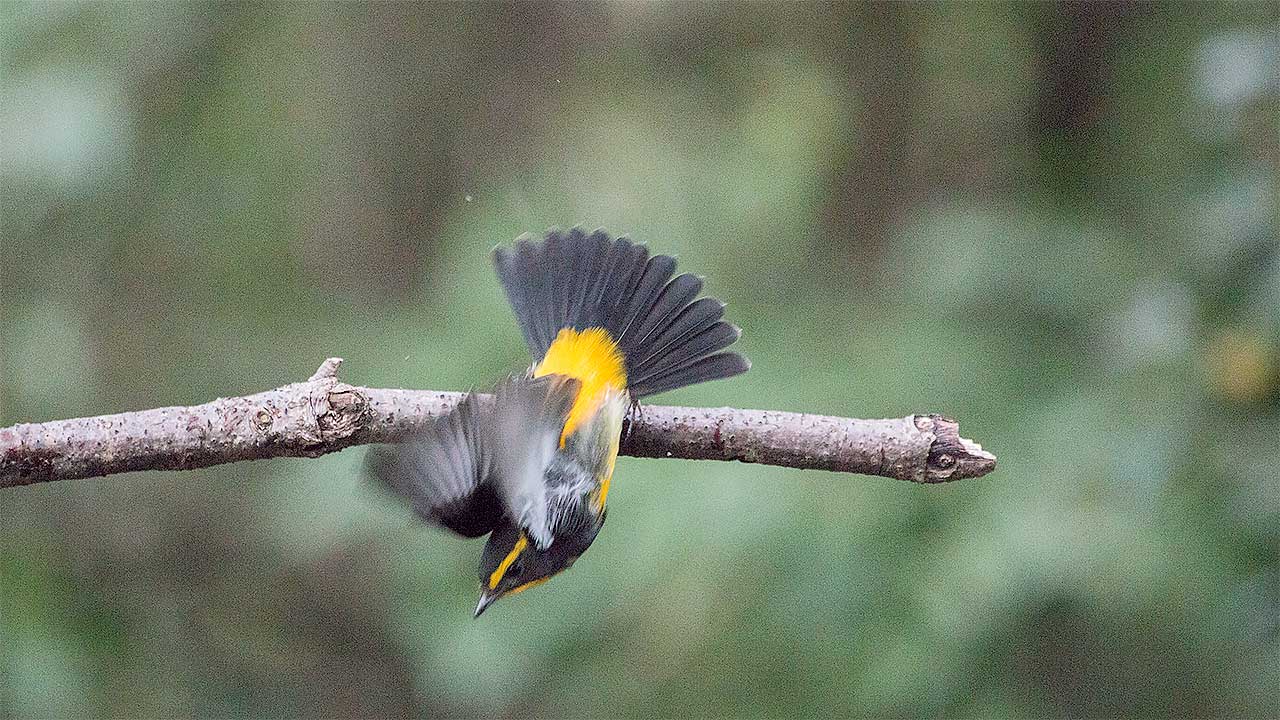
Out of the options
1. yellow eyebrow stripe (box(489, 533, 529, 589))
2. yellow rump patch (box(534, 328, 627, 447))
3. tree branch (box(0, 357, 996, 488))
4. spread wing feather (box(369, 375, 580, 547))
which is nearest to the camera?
tree branch (box(0, 357, 996, 488))

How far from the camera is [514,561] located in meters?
2.43

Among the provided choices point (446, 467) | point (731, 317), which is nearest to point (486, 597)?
point (446, 467)

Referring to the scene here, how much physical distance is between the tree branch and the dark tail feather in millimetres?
536

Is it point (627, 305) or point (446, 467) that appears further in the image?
point (627, 305)

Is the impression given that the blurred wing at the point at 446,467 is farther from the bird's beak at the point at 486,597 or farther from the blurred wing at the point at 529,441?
the bird's beak at the point at 486,597

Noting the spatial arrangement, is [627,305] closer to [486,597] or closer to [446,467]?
[486,597]

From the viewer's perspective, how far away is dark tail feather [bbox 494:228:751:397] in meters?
2.62

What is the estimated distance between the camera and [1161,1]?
14.4 feet

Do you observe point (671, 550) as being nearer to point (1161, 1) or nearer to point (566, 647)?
point (566, 647)

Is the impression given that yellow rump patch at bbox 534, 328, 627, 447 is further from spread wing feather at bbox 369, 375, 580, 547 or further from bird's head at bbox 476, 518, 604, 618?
bird's head at bbox 476, 518, 604, 618

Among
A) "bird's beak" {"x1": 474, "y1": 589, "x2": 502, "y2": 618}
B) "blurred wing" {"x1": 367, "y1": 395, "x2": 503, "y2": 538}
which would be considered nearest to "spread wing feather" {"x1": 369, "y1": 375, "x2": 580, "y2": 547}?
"blurred wing" {"x1": 367, "y1": 395, "x2": 503, "y2": 538}

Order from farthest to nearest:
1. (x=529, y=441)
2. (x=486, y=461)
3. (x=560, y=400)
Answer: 1. (x=560, y=400)
2. (x=529, y=441)
3. (x=486, y=461)

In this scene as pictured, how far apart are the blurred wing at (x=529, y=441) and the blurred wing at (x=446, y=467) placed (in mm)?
39

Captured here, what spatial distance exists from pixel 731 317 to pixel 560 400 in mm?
1479
